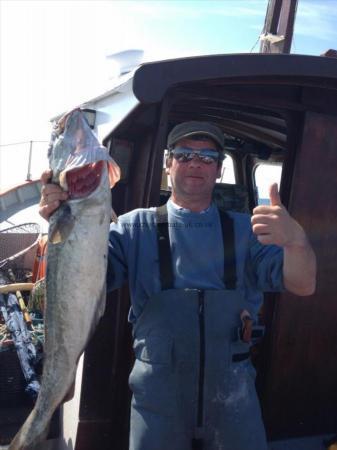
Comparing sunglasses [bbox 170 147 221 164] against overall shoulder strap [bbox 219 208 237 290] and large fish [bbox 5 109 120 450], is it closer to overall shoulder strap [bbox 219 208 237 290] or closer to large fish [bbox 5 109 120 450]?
overall shoulder strap [bbox 219 208 237 290]

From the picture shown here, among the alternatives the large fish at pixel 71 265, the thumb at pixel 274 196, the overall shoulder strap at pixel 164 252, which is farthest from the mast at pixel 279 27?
the large fish at pixel 71 265

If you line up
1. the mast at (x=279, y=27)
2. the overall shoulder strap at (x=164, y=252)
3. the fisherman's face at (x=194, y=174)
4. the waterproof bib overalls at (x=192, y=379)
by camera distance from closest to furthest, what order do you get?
1. the waterproof bib overalls at (x=192, y=379)
2. the overall shoulder strap at (x=164, y=252)
3. the fisherman's face at (x=194, y=174)
4. the mast at (x=279, y=27)

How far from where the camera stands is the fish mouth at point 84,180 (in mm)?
2764

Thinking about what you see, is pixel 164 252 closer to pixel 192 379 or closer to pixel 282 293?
pixel 192 379

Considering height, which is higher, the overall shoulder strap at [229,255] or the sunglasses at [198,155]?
the sunglasses at [198,155]

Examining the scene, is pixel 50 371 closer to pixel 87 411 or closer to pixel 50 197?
pixel 50 197

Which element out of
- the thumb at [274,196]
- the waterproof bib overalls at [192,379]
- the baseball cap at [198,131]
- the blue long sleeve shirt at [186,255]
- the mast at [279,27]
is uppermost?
the mast at [279,27]

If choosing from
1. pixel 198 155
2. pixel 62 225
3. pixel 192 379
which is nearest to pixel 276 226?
pixel 198 155

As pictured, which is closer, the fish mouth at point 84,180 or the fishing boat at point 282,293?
the fish mouth at point 84,180

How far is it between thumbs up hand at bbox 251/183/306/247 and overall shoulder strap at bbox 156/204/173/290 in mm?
661

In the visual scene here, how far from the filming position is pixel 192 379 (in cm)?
299

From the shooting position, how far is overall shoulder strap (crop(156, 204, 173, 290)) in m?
3.06

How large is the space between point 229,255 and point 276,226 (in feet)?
1.82

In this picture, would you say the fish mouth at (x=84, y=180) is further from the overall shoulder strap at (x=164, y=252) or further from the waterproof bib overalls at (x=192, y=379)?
the waterproof bib overalls at (x=192, y=379)
